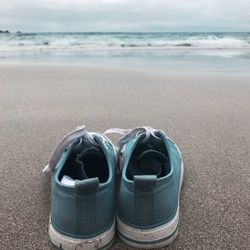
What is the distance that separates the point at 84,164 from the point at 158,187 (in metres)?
0.33

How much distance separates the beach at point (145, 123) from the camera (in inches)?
45.4

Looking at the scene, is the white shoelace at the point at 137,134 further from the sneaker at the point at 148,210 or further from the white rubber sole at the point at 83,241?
the white rubber sole at the point at 83,241

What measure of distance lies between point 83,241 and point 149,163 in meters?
0.38

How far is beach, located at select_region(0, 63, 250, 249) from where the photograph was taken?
115cm

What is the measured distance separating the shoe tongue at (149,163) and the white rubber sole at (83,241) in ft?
0.87

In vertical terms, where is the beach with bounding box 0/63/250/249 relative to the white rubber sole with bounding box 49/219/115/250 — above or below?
below

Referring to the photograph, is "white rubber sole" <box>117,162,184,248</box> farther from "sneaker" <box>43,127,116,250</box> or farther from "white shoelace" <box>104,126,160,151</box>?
"white shoelace" <box>104,126,160,151</box>

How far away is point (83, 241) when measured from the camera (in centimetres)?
98

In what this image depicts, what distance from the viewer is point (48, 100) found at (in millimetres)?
2967

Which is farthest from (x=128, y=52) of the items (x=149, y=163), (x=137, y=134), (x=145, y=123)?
(x=149, y=163)

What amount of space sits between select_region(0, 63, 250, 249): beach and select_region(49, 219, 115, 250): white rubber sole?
46 millimetres

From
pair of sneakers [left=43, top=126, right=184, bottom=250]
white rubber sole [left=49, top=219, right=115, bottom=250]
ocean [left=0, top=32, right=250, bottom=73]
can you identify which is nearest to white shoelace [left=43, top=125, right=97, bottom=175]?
pair of sneakers [left=43, top=126, right=184, bottom=250]

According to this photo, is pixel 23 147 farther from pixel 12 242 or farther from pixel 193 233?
pixel 193 233

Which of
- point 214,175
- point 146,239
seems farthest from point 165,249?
point 214,175
